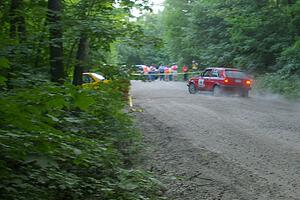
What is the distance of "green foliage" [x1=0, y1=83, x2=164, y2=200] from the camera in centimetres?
359

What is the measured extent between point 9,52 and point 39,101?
2310 mm

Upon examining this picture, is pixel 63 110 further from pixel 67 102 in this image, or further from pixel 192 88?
pixel 192 88

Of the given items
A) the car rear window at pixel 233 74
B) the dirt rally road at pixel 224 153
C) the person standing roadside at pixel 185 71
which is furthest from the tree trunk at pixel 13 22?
the person standing roadside at pixel 185 71

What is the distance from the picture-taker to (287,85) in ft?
→ 82.6

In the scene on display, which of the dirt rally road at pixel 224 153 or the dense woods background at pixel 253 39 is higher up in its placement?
the dense woods background at pixel 253 39

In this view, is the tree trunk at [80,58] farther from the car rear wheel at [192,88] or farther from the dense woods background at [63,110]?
the car rear wheel at [192,88]

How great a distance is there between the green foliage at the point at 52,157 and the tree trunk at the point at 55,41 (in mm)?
1749

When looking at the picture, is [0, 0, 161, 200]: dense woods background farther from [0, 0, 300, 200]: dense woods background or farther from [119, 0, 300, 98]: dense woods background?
[119, 0, 300, 98]: dense woods background

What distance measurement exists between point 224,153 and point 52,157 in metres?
6.32

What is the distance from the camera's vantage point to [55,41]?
762 cm

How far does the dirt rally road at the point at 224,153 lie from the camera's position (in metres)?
6.93

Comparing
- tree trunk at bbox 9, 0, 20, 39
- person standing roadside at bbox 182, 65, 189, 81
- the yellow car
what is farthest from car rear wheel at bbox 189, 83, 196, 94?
tree trunk at bbox 9, 0, 20, 39

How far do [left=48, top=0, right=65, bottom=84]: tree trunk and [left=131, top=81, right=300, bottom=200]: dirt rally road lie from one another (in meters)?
2.25

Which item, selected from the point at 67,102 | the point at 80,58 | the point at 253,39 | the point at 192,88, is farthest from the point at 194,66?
the point at 67,102
